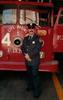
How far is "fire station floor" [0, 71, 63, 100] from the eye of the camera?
1084 cm

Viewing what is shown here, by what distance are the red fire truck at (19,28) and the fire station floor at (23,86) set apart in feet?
2.17

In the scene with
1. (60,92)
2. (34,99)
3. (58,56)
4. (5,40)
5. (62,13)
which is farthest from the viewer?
(58,56)

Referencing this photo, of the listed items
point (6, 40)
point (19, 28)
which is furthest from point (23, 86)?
point (19, 28)

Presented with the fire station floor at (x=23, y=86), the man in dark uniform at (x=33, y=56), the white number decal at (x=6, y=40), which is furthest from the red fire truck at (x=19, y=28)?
the man in dark uniform at (x=33, y=56)

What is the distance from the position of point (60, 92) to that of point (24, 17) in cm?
269

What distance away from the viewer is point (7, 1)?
12648 millimetres

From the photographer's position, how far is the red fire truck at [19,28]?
12375 mm

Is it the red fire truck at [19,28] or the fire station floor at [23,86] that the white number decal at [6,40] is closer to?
the red fire truck at [19,28]

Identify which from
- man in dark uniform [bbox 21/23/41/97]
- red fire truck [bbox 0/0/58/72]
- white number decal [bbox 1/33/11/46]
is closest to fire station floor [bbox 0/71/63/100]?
man in dark uniform [bbox 21/23/41/97]

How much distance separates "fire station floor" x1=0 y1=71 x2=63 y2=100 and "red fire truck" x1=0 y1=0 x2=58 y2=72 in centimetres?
66

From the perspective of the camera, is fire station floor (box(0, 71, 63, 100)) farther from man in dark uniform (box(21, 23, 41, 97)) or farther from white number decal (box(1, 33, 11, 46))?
white number decal (box(1, 33, 11, 46))

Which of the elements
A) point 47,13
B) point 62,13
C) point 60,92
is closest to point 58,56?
point 62,13

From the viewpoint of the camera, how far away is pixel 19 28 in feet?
40.6

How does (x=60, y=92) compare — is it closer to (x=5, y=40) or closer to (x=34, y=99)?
(x=34, y=99)
